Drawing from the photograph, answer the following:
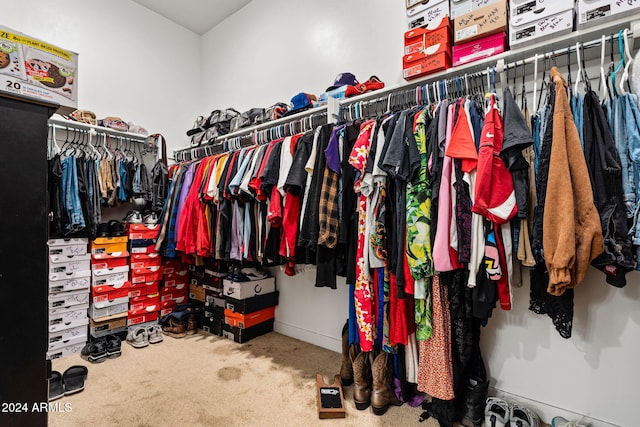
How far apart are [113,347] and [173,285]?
78 centimetres

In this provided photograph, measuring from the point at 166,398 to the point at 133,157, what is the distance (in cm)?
238

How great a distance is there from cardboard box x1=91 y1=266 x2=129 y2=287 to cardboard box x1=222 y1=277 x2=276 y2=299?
90 cm

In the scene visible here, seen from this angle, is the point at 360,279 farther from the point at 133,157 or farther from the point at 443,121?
the point at 133,157

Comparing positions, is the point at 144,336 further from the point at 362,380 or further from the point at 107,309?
the point at 362,380

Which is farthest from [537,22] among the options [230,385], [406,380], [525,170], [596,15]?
[230,385]

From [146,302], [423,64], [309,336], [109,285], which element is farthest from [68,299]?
[423,64]

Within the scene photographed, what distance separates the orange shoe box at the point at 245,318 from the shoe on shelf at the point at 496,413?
1748 mm

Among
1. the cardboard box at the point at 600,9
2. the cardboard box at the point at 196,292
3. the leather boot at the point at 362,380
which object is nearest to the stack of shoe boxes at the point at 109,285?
the cardboard box at the point at 196,292

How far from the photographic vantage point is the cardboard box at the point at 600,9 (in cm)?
119

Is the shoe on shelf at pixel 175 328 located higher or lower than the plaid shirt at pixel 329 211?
lower

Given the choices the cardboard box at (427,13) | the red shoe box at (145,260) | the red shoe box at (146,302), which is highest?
the cardboard box at (427,13)

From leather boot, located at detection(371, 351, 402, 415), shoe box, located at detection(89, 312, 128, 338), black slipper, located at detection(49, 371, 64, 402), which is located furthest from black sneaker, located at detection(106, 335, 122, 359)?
leather boot, located at detection(371, 351, 402, 415)

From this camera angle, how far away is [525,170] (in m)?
1.25

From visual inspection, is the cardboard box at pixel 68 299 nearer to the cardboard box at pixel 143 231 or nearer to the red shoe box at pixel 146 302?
the red shoe box at pixel 146 302
